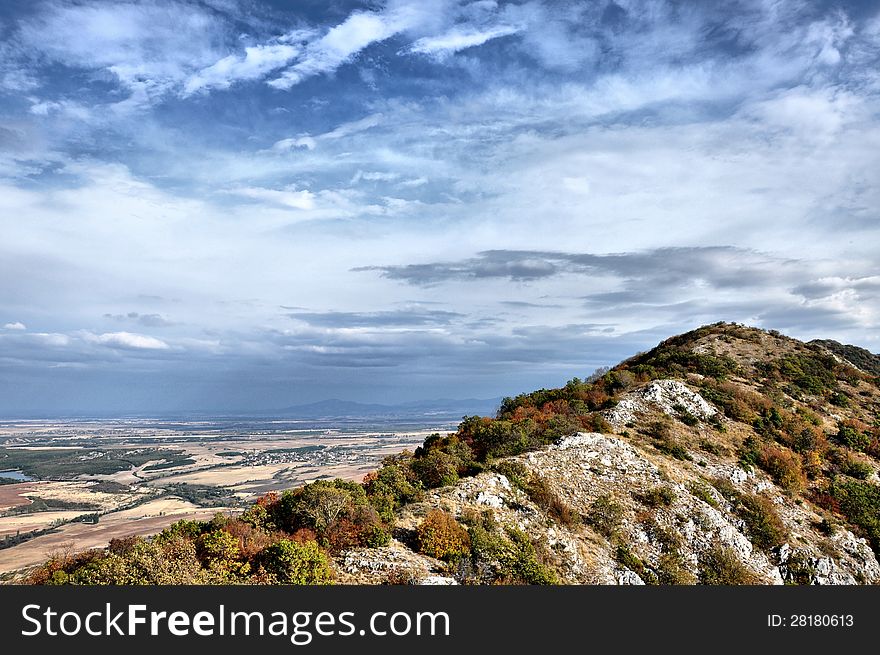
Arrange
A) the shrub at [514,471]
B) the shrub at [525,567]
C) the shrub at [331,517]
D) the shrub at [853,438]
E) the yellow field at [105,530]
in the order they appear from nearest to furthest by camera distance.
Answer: the shrub at [525,567], the shrub at [331,517], the shrub at [514,471], the shrub at [853,438], the yellow field at [105,530]

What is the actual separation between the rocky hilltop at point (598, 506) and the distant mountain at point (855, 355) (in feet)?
145

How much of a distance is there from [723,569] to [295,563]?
21.9 m

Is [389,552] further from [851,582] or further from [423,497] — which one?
[851,582]

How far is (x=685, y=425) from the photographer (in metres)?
41.0

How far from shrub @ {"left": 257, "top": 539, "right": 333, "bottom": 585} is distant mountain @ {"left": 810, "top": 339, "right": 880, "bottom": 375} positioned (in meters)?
94.1

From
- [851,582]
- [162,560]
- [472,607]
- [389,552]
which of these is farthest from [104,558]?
[851,582]

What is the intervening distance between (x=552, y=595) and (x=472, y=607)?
9.17ft

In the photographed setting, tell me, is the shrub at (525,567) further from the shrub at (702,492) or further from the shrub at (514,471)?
the shrub at (702,492)

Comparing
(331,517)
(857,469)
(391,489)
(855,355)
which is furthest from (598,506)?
(855,355)

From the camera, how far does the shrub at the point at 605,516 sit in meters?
26.5

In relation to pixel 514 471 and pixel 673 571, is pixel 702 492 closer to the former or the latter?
pixel 673 571

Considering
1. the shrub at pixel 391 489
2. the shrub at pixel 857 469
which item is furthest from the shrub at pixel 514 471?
the shrub at pixel 857 469

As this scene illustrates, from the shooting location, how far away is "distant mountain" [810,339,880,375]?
84.2m

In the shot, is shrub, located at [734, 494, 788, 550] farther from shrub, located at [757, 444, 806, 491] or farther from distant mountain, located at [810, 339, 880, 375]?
distant mountain, located at [810, 339, 880, 375]
